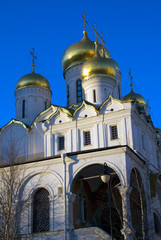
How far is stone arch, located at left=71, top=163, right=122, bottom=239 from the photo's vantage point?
62.5ft

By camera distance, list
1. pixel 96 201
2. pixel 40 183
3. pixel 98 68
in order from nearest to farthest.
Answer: pixel 40 183 → pixel 96 201 → pixel 98 68

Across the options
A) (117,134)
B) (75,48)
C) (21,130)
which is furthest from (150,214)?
(75,48)

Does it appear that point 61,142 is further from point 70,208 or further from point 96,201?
point 70,208

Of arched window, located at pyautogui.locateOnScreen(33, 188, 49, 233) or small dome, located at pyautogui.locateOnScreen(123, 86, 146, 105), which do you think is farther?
small dome, located at pyautogui.locateOnScreen(123, 86, 146, 105)

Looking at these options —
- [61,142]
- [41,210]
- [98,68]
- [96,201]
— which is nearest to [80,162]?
[41,210]

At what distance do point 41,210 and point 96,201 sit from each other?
4.14 metres

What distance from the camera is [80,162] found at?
17.3m

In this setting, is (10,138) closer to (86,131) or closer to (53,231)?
(86,131)

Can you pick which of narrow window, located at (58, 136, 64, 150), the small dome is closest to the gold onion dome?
narrow window, located at (58, 136, 64, 150)

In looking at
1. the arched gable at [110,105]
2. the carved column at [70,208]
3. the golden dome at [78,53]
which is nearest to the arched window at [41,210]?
the carved column at [70,208]

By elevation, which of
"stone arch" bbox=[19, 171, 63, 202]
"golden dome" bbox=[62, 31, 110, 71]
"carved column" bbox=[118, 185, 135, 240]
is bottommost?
"carved column" bbox=[118, 185, 135, 240]

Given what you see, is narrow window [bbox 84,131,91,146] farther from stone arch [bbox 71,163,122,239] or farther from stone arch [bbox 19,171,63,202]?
stone arch [bbox 19,171,63,202]

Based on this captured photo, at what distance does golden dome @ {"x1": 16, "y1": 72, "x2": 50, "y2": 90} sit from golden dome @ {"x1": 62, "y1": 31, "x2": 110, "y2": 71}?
2446 mm

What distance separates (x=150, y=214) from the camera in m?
17.5
